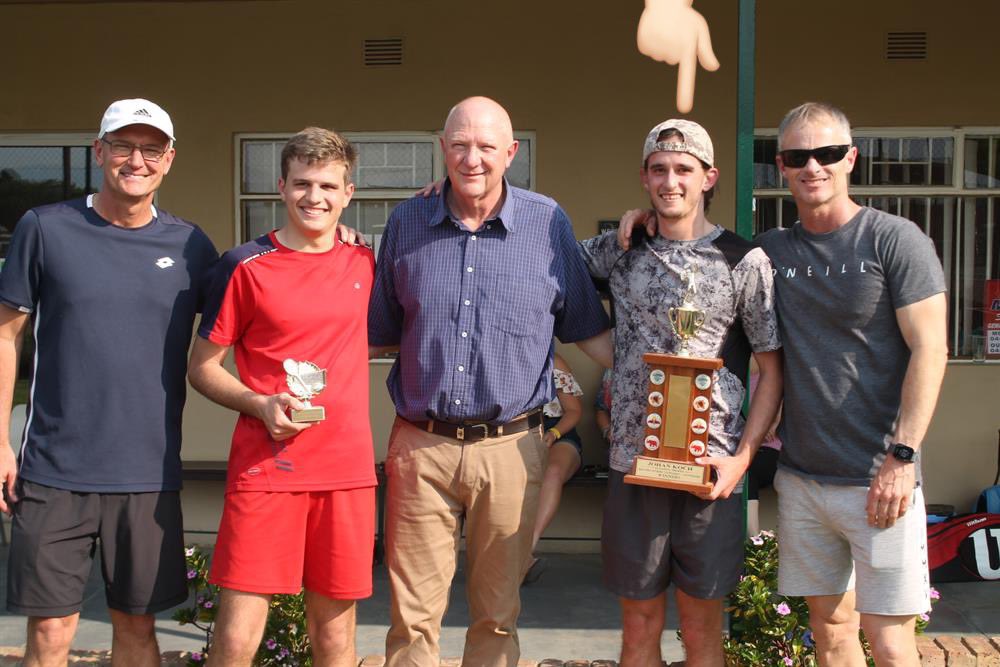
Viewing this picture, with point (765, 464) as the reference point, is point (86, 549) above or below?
above

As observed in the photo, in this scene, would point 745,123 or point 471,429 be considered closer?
point 471,429

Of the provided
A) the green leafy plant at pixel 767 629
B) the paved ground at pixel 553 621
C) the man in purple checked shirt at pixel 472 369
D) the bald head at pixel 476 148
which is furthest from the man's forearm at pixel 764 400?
the paved ground at pixel 553 621

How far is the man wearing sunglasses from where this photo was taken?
9.46 feet

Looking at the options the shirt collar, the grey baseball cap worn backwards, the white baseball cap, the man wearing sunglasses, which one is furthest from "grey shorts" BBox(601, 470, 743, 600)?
the white baseball cap

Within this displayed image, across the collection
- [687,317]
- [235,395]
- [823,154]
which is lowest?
[235,395]

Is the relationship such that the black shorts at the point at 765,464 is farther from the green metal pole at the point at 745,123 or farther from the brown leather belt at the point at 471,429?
the brown leather belt at the point at 471,429

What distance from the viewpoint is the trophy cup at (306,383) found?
294 centimetres

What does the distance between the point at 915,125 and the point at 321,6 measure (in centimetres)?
364

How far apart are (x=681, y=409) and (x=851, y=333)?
0.55 m

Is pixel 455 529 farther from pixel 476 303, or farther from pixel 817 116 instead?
pixel 817 116

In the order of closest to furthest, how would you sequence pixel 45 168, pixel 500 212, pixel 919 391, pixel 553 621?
pixel 919 391 < pixel 500 212 < pixel 553 621 < pixel 45 168

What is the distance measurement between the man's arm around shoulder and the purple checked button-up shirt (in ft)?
1.32

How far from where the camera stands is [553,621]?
4.89m

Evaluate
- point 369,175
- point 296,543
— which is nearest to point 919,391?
point 296,543
